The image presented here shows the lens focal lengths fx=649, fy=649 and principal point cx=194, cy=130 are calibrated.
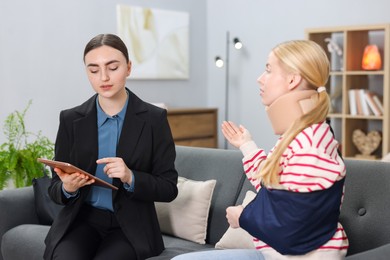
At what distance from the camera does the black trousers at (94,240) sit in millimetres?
2443

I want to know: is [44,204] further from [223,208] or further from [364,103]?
[364,103]

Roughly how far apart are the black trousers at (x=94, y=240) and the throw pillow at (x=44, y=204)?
76 centimetres

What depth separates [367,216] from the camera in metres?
2.49

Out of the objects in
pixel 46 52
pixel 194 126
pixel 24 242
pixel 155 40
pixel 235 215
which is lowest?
pixel 24 242

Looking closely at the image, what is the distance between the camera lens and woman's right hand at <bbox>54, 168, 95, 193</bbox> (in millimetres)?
2316

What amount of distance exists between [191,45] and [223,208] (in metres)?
4.35

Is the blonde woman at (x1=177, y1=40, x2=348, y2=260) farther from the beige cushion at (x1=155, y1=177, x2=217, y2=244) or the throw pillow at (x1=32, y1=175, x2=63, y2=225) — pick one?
the throw pillow at (x1=32, y1=175, x2=63, y2=225)

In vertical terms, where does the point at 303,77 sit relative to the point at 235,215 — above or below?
above

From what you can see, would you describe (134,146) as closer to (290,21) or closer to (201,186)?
(201,186)

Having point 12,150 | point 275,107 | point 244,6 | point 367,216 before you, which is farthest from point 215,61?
point 275,107

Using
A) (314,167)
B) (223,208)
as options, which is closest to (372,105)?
(223,208)

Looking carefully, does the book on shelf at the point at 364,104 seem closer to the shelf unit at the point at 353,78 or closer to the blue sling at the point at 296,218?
the shelf unit at the point at 353,78

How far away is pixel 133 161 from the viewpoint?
253cm

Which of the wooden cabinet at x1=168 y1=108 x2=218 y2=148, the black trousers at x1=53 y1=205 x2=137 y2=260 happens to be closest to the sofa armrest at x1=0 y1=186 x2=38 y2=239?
the black trousers at x1=53 y1=205 x2=137 y2=260
